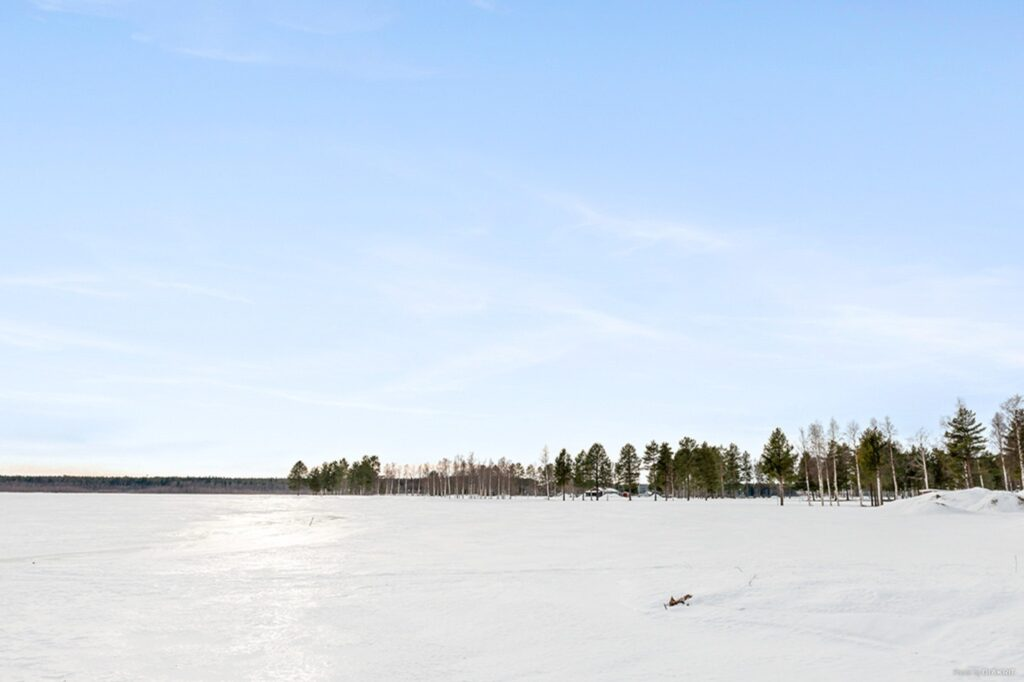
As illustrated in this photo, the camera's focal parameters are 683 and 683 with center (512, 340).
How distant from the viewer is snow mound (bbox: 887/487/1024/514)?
167ft

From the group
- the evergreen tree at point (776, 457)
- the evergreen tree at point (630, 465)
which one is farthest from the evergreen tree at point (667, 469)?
the evergreen tree at point (776, 457)

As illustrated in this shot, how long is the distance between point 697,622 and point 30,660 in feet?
28.2

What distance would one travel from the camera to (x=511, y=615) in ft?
34.6

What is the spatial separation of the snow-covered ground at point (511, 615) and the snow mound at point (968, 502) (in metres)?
39.8

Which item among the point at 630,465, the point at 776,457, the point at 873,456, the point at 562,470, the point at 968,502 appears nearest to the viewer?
the point at 968,502

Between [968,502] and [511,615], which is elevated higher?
[511,615]

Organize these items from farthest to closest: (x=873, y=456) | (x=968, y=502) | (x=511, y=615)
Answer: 1. (x=873, y=456)
2. (x=968, y=502)
3. (x=511, y=615)

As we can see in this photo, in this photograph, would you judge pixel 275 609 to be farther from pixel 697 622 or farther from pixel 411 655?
pixel 697 622

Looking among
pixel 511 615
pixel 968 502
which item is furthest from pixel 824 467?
pixel 511 615

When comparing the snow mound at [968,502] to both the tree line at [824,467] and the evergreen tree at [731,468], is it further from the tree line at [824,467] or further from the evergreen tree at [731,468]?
→ the evergreen tree at [731,468]

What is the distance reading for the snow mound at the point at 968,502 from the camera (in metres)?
50.9

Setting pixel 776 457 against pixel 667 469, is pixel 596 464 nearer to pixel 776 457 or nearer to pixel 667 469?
pixel 667 469

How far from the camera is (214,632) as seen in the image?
9.49m

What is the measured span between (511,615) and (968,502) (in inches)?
2198
